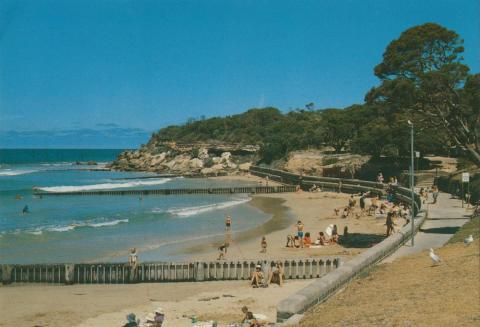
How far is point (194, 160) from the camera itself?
130125mm

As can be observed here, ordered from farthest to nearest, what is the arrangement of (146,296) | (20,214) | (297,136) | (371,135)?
(297,136) < (371,135) < (20,214) < (146,296)

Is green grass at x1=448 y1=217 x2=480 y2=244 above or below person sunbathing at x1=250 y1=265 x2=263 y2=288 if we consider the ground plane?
above

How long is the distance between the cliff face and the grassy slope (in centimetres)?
9692

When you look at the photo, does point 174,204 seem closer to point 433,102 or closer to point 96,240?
point 96,240

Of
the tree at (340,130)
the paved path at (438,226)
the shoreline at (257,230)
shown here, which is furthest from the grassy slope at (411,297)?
the tree at (340,130)

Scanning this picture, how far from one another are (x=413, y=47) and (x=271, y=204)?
3334cm

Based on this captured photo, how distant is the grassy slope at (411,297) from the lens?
1140 centimetres

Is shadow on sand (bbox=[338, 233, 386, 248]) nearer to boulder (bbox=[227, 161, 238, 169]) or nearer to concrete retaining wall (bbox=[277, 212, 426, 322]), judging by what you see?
concrete retaining wall (bbox=[277, 212, 426, 322])

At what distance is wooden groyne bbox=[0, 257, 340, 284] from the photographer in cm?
2277

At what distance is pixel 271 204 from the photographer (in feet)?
193

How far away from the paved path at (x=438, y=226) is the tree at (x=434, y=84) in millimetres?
3768

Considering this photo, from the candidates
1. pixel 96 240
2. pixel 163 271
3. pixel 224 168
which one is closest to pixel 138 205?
pixel 96 240

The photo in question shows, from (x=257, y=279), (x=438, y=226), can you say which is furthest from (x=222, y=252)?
(x=438, y=226)

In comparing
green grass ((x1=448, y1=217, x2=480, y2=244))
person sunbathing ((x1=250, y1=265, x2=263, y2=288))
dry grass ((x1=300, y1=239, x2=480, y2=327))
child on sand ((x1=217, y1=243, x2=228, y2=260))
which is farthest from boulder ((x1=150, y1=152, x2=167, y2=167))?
dry grass ((x1=300, y1=239, x2=480, y2=327))
